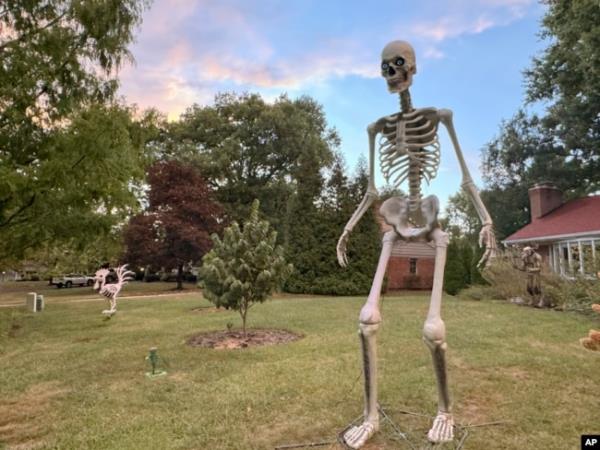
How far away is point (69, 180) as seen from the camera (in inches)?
326

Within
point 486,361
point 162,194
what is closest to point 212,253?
point 486,361

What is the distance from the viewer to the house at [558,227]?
16.5m

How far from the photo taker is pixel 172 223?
20.6m

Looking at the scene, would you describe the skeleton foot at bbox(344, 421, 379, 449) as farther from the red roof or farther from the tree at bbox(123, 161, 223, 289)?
the tree at bbox(123, 161, 223, 289)

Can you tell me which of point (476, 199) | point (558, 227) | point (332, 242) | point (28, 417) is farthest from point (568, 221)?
point (28, 417)

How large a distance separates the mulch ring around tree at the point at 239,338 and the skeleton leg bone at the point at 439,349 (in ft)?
15.6

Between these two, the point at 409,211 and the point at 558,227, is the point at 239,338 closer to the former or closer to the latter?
the point at 409,211

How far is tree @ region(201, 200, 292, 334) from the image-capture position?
7.84 m

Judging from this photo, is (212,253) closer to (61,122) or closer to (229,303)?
(229,303)

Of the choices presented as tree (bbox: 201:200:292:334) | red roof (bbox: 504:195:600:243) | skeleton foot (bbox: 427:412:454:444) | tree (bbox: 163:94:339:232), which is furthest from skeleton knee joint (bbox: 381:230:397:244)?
tree (bbox: 163:94:339:232)

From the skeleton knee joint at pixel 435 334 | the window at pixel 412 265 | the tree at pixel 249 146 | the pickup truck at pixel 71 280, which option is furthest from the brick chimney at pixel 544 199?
the pickup truck at pixel 71 280

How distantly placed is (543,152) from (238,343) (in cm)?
2268

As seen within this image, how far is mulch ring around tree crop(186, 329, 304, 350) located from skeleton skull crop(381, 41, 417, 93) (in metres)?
5.56

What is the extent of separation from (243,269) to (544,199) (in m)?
19.7
